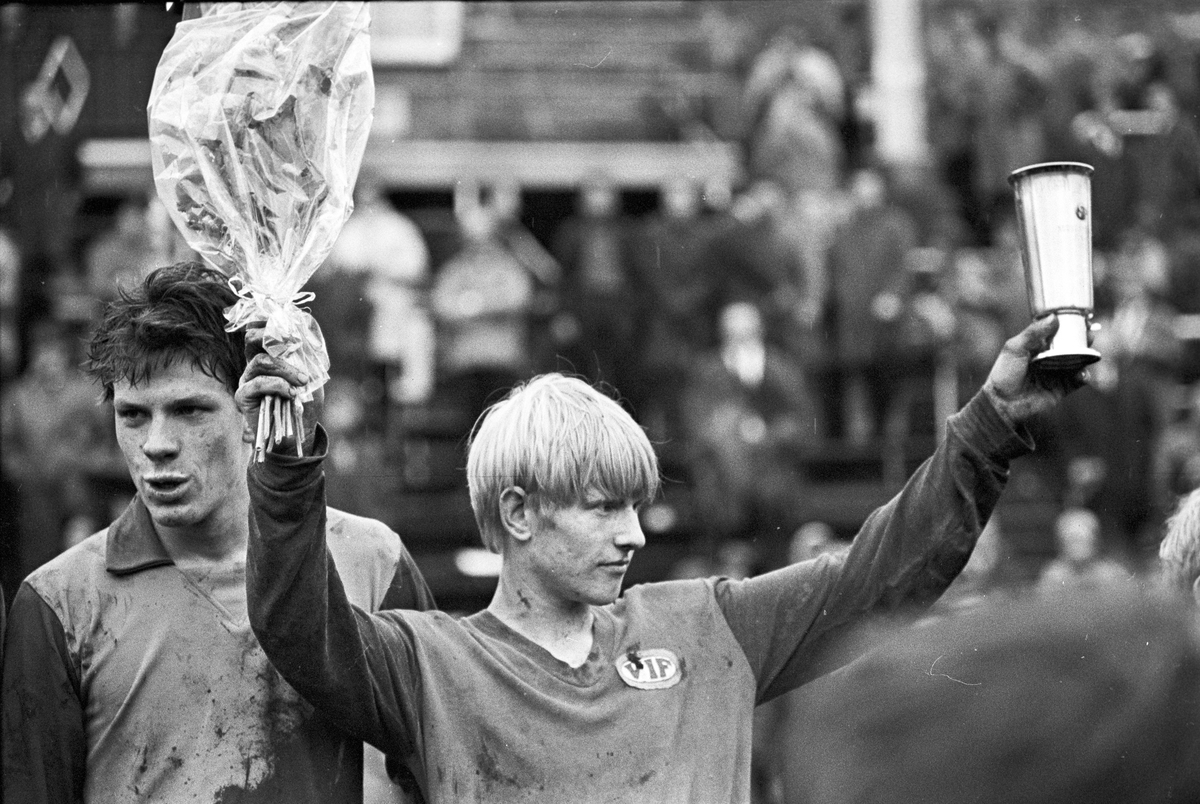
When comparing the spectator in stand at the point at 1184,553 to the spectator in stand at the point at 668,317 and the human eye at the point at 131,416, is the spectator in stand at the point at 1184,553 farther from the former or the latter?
the spectator in stand at the point at 668,317

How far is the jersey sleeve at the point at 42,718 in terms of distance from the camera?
2.95 meters

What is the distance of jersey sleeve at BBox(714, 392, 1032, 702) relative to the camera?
3.06m

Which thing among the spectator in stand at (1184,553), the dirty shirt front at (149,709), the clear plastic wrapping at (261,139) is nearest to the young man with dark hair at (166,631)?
the dirty shirt front at (149,709)

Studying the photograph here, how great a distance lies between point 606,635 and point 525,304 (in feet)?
25.0

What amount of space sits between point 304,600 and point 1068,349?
4.40 feet

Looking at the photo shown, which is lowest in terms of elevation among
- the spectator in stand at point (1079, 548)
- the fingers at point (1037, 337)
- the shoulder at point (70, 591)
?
the spectator in stand at point (1079, 548)

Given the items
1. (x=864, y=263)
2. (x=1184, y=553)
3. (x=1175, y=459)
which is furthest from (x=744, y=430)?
(x=1184, y=553)

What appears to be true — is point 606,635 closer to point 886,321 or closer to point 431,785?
point 431,785

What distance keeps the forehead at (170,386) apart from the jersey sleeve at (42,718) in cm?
42

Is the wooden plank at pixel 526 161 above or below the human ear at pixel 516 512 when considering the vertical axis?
above

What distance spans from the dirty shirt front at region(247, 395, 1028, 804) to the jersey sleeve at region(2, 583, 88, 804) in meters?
0.47

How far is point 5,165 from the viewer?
889 centimetres

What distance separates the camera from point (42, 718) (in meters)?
2.97

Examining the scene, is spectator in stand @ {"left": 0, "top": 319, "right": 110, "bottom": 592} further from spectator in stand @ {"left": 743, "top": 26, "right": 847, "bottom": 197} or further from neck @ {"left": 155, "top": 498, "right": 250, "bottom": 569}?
neck @ {"left": 155, "top": 498, "right": 250, "bottom": 569}
